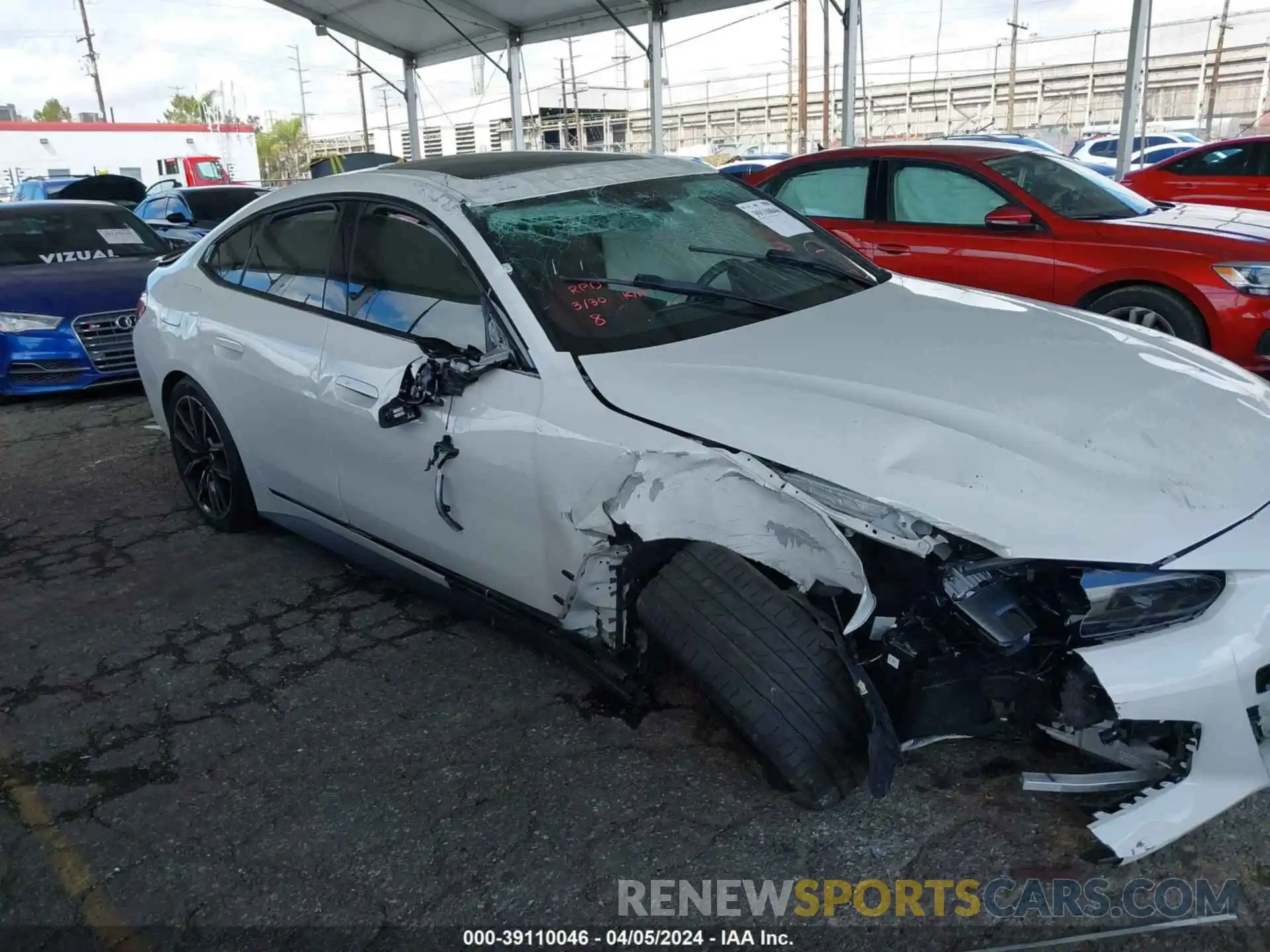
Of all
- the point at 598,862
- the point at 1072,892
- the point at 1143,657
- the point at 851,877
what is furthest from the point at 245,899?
the point at 1143,657

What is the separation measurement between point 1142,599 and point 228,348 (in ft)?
10.5

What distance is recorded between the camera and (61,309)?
6.68 metres

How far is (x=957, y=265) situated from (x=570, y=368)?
4330 millimetres

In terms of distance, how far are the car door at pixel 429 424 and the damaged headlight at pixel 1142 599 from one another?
53.3 inches

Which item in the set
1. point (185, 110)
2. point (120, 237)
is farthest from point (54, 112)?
point (120, 237)

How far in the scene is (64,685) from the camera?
3.21 meters

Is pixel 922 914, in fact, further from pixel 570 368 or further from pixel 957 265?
pixel 957 265

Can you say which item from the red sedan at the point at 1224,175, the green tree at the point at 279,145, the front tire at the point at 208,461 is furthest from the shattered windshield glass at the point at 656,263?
the green tree at the point at 279,145

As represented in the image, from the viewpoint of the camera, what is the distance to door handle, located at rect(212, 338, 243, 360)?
3734mm

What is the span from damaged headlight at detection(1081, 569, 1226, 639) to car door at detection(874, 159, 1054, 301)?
14.5ft

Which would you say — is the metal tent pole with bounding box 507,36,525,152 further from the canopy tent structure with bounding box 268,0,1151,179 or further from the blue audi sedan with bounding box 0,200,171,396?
the blue audi sedan with bounding box 0,200,171,396

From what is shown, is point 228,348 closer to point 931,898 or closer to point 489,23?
point 931,898

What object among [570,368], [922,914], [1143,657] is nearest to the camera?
[1143,657]

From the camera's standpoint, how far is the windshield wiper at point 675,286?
2.93 metres
